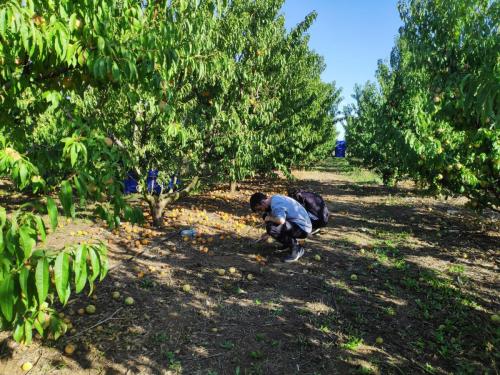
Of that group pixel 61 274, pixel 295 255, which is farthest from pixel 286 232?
pixel 61 274

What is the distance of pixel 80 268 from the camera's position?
149cm

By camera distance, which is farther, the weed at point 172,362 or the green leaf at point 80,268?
the weed at point 172,362

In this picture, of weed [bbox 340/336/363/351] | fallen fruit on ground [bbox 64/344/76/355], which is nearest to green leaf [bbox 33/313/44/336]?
fallen fruit on ground [bbox 64/344/76/355]

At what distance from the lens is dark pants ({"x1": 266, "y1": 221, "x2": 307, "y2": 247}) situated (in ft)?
19.4

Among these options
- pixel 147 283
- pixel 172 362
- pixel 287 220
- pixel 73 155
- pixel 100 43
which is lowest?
pixel 172 362

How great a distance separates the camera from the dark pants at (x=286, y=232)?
591cm

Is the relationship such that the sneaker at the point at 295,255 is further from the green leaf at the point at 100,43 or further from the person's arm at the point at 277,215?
the green leaf at the point at 100,43

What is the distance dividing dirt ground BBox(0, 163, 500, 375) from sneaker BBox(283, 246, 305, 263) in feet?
0.39

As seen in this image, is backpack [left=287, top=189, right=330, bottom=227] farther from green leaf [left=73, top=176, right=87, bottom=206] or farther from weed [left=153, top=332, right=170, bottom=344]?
green leaf [left=73, top=176, right=87, bottom=206]

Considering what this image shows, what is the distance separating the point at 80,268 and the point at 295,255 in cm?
475

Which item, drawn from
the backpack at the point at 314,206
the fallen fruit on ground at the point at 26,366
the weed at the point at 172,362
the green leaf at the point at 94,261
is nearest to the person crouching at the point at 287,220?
the backpack at the point at 314,206

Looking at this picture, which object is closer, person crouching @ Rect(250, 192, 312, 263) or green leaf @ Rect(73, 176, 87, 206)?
green leaf @ Rect(73, 176, 87, 206)

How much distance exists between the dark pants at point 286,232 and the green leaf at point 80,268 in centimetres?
455

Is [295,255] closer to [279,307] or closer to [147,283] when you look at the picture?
[279,307]
